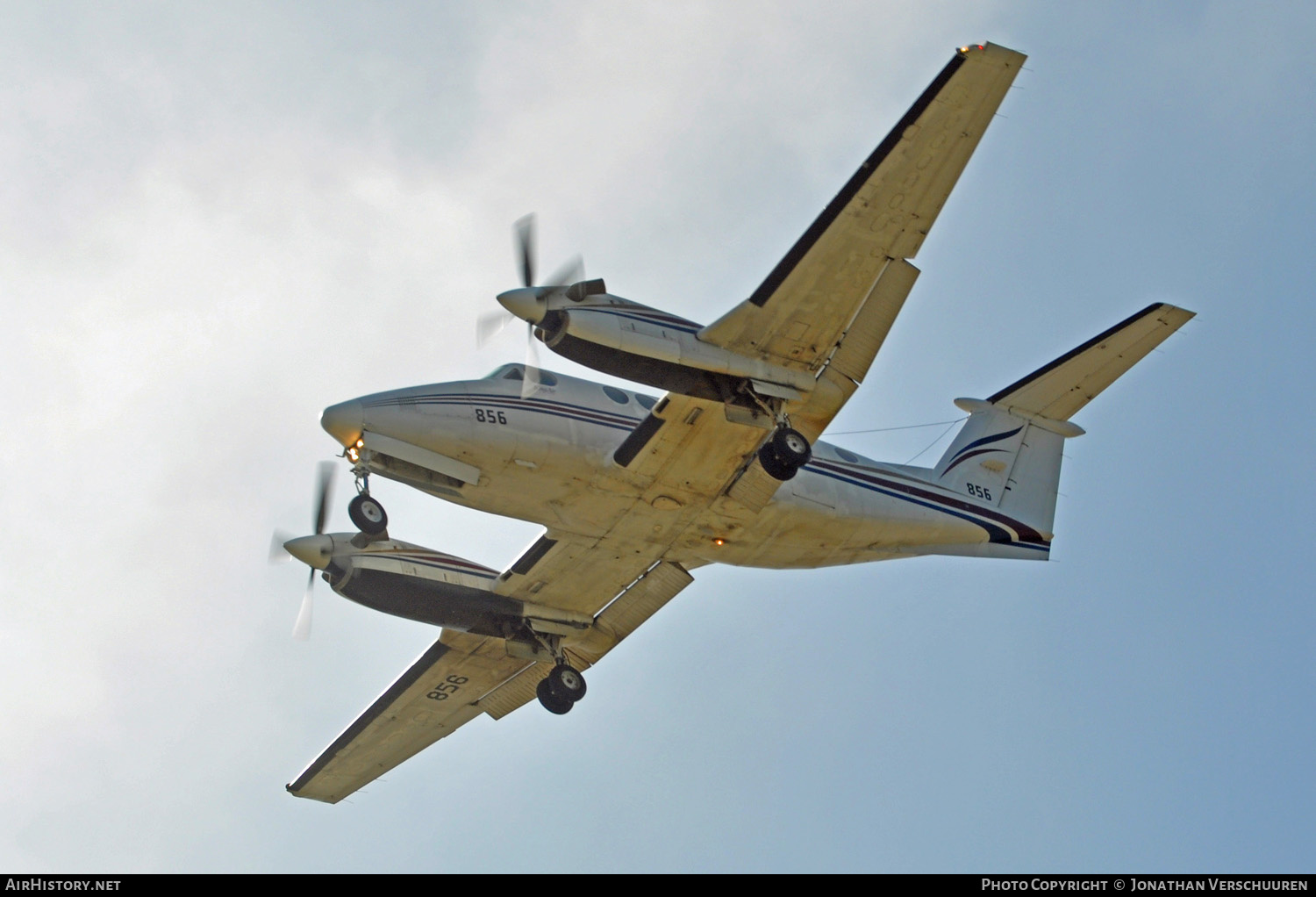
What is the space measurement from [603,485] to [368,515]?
335cm

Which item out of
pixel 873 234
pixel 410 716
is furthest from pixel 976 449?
pixel 410 716

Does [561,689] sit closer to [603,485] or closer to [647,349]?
[603,485]

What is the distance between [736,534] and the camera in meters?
20.2

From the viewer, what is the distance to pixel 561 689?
71.8 feet

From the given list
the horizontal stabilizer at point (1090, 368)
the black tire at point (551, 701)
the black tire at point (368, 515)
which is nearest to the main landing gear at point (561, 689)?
the black tire at point (551, 701)

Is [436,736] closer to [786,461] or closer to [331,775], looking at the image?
[331,775]

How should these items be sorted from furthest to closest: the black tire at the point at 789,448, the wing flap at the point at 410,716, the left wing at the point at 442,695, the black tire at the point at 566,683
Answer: the wing flap at the point at 410,716 < the left wing at the point at 442,695 < the black tire at the point at 566,683 < the black tire at the point at 789,448

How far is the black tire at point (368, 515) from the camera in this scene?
18000 millimetres

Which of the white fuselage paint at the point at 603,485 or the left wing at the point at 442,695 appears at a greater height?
the white fuselage paint at the point at 603,485

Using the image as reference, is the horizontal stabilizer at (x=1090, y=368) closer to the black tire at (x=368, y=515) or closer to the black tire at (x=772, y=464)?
the black tire at (x=772, y=464)

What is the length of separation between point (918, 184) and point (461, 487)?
24.7 ft

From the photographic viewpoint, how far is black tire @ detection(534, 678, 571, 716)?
71.9 feet

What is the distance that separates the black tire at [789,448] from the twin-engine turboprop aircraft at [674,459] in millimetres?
31

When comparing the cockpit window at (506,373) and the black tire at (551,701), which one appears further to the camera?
the black tire at (551,701)
